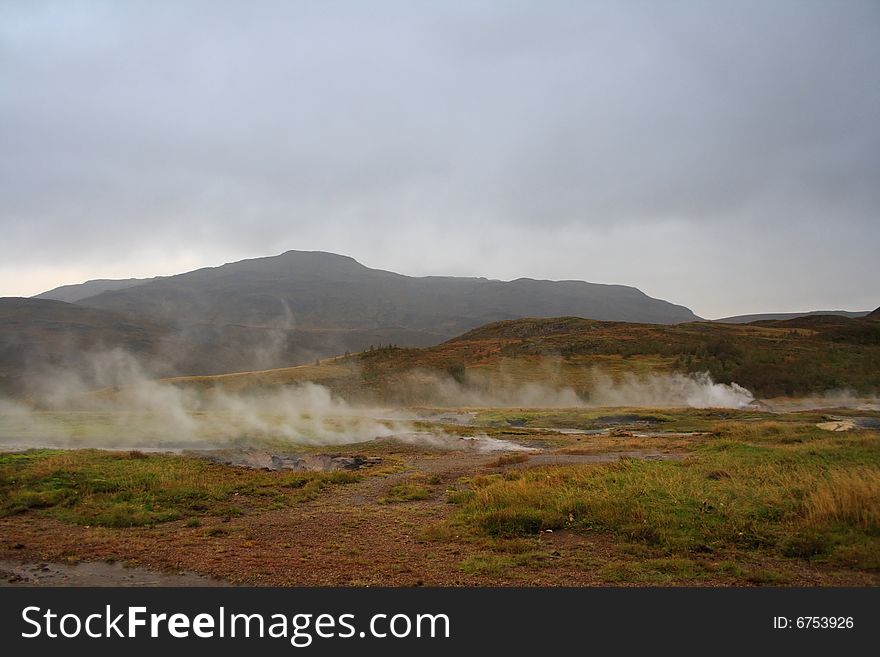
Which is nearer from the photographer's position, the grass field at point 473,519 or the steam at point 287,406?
the grass field at point 473,519

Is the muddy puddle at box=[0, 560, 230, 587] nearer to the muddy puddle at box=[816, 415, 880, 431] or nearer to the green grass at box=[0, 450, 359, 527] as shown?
the green grass at box=[0, 450, 359, 527]

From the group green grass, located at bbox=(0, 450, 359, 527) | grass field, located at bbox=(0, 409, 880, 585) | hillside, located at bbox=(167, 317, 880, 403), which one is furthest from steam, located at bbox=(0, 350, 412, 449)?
grass field, located at bbox=(0, 409, 880, 585)

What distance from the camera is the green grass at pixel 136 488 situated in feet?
50.4

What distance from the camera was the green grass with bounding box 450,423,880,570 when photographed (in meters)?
10.2

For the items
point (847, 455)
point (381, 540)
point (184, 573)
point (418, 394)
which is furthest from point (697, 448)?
point (418, 394)

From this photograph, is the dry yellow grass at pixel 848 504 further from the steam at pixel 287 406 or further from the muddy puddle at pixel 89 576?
the steam at pixel 287 406

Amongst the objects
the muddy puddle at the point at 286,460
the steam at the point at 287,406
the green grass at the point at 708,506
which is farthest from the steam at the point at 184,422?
the green grass at the point at 708,506

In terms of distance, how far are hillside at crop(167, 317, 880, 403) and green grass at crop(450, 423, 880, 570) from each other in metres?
52.2

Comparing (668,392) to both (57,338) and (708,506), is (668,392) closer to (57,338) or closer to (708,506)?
(708,506)

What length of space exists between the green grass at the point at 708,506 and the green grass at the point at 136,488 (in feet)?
21.2

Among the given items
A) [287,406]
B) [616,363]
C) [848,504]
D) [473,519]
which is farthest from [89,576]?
[616,363]

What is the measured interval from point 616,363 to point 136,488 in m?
67.0

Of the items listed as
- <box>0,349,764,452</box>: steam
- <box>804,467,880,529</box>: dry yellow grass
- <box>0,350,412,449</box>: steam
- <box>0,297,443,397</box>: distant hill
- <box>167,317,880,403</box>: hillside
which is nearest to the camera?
<box>804,467,880,529</box>: dry yellow grass

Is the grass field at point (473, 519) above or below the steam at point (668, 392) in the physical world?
above
